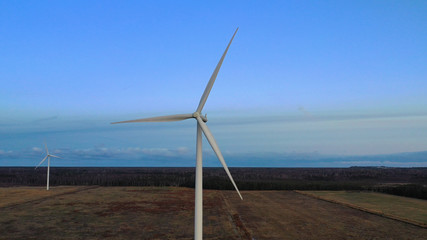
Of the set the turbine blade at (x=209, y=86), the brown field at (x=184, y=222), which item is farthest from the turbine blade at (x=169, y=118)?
the brown field at (x=184, y=222)

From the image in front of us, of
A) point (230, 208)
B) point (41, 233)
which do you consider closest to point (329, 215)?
point (230, 208)

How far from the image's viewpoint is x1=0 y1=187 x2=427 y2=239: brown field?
58.6 ft

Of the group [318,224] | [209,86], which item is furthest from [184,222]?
[209,86]

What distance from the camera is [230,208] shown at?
90.5ft

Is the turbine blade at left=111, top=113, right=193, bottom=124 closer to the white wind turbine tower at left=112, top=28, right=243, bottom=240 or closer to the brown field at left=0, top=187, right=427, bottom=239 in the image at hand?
the white wind turbine tower at left=112, top=28, right=243, bottom=240

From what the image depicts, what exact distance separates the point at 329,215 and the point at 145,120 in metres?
18.2

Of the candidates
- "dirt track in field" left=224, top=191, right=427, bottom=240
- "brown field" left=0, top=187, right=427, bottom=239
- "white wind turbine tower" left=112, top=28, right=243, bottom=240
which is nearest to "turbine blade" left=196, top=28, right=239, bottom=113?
"white wind turbine tower" left=112, top=28, right=243, bottom=240

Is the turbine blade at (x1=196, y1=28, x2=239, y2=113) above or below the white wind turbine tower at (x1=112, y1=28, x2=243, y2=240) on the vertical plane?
above

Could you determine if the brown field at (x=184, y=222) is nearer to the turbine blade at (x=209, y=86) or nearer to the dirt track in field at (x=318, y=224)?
the dirt track in field at (x=318, y=224)

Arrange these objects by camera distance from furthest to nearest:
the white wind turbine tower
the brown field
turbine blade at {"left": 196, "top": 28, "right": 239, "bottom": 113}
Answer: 1. the brown field
2. turbine blade at {"left": 196, "top": 28, "right": 239, "bottom": 113}
3. the white wind turbine tower

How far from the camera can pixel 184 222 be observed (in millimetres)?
21312

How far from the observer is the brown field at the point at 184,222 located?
17859 millimetres

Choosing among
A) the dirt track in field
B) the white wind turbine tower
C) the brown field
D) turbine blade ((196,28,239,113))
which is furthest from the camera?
the dirt track in field

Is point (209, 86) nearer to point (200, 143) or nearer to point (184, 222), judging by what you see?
point (200, 143)
